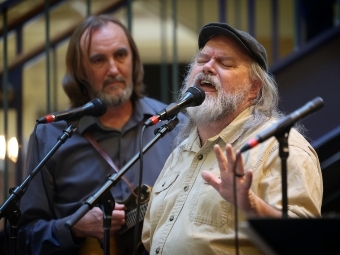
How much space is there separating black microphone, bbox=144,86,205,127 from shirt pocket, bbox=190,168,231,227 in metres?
0.32

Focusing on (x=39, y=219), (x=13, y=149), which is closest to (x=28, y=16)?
(x=13, y=149)

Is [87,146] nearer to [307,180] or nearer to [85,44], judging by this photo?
[85,44]

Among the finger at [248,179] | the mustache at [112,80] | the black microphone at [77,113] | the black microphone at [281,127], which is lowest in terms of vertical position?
the finger at [248,179]

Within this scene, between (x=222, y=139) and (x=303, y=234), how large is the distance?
1054 millimetres

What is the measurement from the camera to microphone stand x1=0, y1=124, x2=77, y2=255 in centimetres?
326

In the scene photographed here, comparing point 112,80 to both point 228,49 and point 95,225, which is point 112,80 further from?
point 228,49

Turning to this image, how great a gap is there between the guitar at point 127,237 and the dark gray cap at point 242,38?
0.88m

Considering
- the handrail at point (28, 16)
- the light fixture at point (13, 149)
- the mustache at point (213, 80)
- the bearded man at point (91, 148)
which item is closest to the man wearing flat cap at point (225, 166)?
the mustache at point (213, 80)

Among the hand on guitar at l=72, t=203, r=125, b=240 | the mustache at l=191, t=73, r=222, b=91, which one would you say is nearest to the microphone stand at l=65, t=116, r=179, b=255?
the mustache at l=191, t=73, r=222, b=91

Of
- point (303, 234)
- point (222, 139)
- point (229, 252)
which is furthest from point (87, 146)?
point (303, 234)

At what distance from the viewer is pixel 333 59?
4.93 metres

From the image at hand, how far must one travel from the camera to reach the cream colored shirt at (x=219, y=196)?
2.82 m

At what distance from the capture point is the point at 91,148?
4.05 metres

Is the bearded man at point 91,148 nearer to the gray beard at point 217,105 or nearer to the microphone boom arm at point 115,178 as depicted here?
the microphone boom arm at point 115,178
